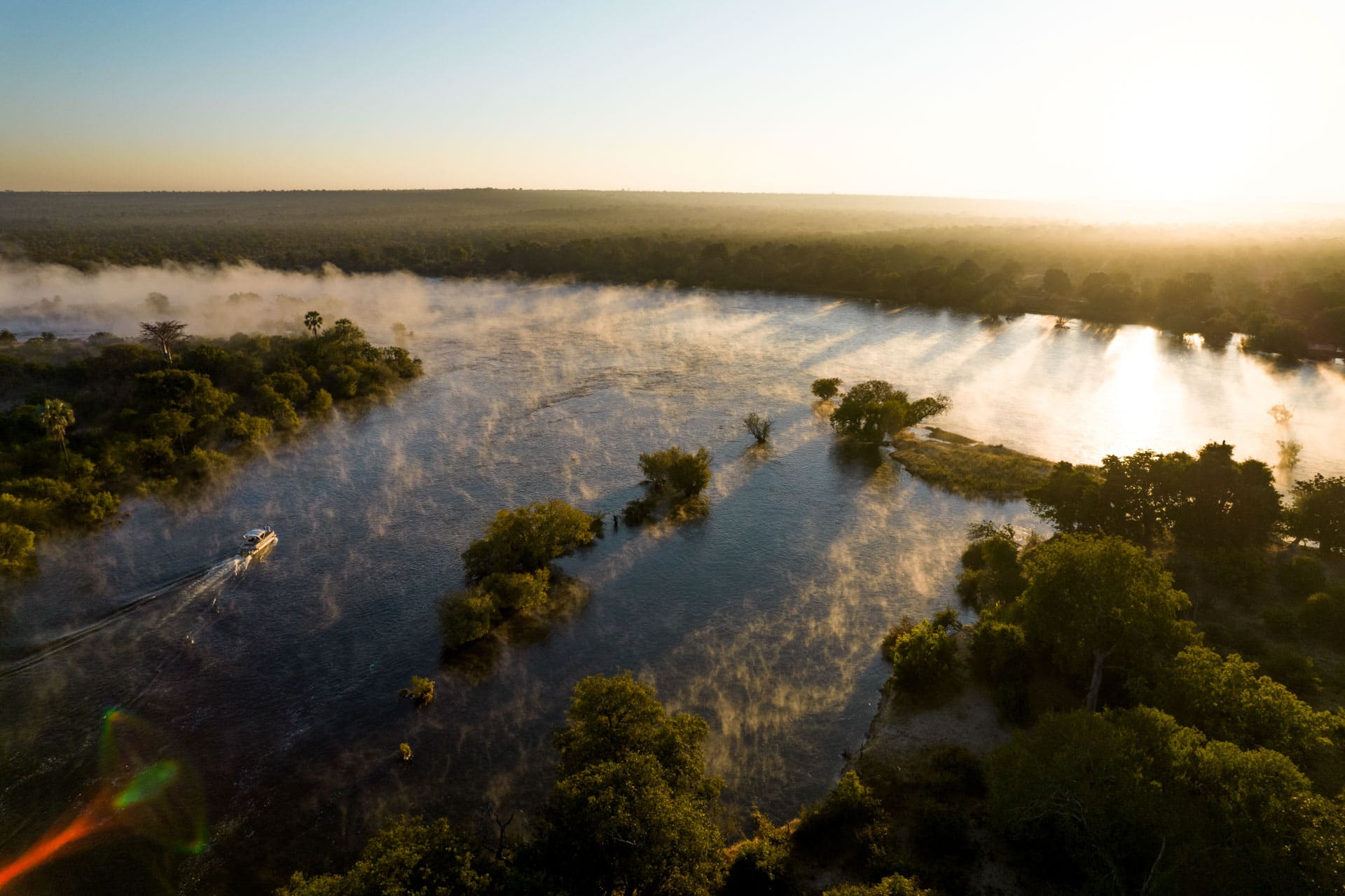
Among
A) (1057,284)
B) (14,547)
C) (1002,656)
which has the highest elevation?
(1057,284)

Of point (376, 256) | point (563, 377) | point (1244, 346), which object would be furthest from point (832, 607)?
point (376, 256)

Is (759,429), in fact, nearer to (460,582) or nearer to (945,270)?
(460,582)

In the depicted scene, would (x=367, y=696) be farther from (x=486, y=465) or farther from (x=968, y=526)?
(x=968, y=526)

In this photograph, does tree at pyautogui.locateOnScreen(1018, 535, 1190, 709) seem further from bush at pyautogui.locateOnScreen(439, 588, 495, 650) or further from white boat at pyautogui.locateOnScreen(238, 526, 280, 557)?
white boat at pyautogui.locateOnScreen(238, 526, 280, 557)

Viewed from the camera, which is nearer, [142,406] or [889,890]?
[889,890]

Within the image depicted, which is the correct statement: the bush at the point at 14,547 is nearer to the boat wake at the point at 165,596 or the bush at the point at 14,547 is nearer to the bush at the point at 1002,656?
the boat wake at the point at 165,596

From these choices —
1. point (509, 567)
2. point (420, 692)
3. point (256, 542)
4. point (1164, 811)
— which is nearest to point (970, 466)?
point (509, 567)
